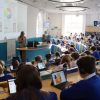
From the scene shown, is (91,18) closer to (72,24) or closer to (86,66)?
(72,24)

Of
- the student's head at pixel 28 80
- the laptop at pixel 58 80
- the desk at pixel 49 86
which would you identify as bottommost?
the desk at pixel 49 86

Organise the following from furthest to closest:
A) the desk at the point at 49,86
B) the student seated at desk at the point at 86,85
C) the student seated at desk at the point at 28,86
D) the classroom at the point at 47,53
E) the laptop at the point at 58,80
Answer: the laptop at the point at 58,80
the desk at the point at 49,86
the student seated at desk at the point at 86,85
the classroom at the point at 47,53
the student seated at desk at the point at 28,86

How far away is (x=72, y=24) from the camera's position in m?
25.2

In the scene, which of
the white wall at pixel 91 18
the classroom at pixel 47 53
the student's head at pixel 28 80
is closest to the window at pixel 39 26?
the classroom at pixel 47 53

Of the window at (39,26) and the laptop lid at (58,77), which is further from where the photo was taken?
the window at (39,26)

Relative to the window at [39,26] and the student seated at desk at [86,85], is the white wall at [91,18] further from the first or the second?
the student seated at desk at [86,85]

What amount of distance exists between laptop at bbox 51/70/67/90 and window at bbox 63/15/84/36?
21024mm

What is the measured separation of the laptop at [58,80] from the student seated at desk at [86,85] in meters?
1.15

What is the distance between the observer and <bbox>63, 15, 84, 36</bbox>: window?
25.2m

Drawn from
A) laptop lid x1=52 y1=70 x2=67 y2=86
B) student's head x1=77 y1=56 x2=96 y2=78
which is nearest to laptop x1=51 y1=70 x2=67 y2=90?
laptop lid x1=52 y1=70 x2=67 y2=86

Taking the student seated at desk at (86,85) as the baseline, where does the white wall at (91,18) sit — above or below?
above

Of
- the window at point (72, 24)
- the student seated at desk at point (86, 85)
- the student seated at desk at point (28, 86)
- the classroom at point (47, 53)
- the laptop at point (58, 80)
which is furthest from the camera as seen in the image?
the window at point (72, 24)

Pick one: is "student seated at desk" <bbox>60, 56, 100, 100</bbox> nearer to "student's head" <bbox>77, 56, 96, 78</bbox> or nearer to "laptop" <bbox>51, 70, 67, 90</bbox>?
"student's head" <bbox>77, 56, 96, 78</bbox>

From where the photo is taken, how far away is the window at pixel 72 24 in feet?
82.5
